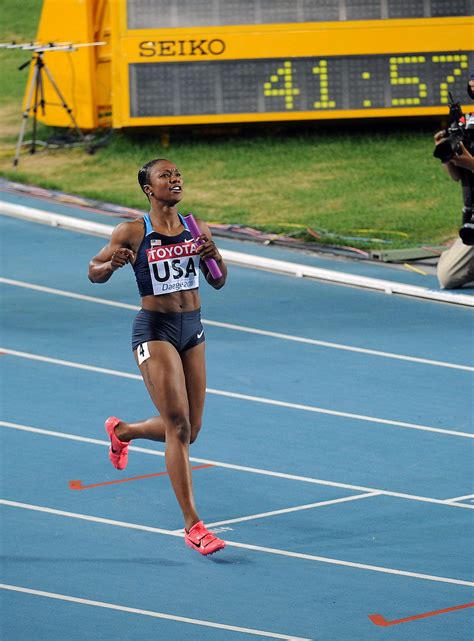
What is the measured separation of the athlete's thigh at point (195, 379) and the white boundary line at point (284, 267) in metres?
6.11

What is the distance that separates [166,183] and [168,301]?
0.64 m

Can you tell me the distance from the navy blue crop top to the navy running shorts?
0.14 metres

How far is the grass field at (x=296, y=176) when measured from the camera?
16719 millimetres

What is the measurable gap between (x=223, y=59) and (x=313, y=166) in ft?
6.18

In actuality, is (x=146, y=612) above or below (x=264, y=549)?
above

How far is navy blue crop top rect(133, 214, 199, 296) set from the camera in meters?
7.59

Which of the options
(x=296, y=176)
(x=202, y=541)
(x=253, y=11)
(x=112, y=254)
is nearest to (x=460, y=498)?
(x=202, y=541)

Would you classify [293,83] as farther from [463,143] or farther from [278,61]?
[463,143]

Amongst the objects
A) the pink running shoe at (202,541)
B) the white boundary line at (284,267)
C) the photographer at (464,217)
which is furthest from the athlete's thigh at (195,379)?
the white boundary line at (284,267)

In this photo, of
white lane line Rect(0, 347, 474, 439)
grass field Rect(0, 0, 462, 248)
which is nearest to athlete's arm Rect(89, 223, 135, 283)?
white lane line Rect(0, 347, 474, 439)

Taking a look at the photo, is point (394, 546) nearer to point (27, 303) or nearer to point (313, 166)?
point (27, 303)

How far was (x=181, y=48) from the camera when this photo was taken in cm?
1866

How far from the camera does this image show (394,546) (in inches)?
302

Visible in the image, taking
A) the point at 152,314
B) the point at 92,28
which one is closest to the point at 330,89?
the point at 92,28
